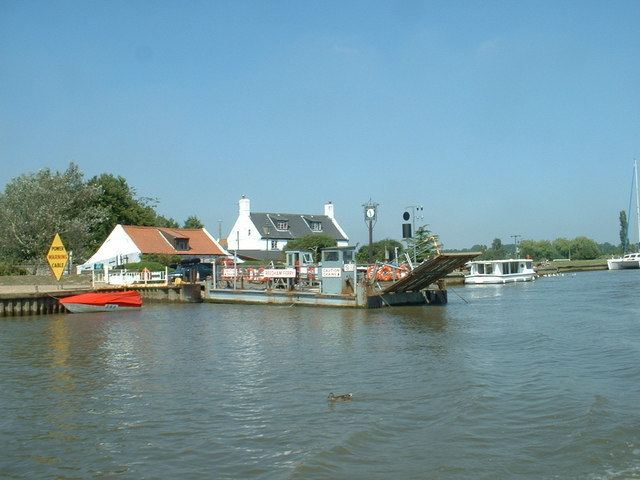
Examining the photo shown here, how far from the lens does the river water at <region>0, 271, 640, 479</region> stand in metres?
8.91

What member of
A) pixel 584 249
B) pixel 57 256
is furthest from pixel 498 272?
pixel 584 249

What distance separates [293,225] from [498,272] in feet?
89.2

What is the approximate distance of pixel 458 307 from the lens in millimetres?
34656

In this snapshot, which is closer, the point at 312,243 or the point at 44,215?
the point at 44,215

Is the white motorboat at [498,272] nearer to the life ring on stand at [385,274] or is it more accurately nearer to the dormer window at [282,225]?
the dormer window at [282,225]

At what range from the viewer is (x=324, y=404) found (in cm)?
1188

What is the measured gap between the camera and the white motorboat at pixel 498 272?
6353 centimetres

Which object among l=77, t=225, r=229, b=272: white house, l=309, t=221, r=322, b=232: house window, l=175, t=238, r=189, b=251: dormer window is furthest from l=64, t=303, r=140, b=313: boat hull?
l=309, t=221, r=322, b=232: house window

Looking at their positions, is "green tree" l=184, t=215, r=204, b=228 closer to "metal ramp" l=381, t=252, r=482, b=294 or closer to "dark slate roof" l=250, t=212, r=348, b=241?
"dark slate roof" l=250, t=212, r=348, b=241

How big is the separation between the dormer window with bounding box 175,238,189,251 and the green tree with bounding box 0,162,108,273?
7395 millimetres

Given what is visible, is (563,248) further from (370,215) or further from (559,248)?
(370,215)

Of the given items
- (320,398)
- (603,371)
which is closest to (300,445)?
(320,398)

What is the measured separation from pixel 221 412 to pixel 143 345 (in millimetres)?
9812

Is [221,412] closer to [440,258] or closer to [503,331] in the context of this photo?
[503,331]
